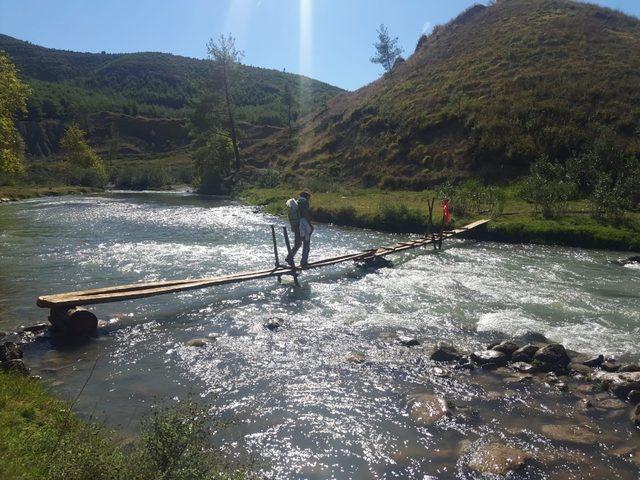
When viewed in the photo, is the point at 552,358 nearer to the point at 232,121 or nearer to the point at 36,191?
the point at 232,121

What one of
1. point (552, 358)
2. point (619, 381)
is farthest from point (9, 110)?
point (619, 381)

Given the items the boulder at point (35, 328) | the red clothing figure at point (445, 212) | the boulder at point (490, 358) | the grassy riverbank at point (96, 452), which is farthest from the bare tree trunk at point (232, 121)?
the grassy riverbank at point (96, 452)

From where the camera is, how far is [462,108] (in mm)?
54594

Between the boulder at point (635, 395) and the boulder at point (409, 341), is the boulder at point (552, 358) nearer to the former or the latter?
the boulder at point (635, 395)

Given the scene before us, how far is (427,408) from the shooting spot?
9.49 metres

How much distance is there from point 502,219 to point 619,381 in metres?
21.8

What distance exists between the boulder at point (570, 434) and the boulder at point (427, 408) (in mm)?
1730

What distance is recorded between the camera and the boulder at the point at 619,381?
32.7ft

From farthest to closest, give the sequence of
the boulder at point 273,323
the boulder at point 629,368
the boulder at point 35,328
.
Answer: the boulder at point 273,323 < the boulder at point 35,328 < the boulder at point 629,368

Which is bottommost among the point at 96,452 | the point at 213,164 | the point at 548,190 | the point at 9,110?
the point at 96,452

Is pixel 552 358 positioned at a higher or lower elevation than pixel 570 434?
higher

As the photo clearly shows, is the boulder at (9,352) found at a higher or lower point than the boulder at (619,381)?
higher

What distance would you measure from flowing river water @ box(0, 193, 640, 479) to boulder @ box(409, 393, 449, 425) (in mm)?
141

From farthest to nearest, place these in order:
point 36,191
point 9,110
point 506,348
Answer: point 36,191 → point 9,110 → point 506,348
